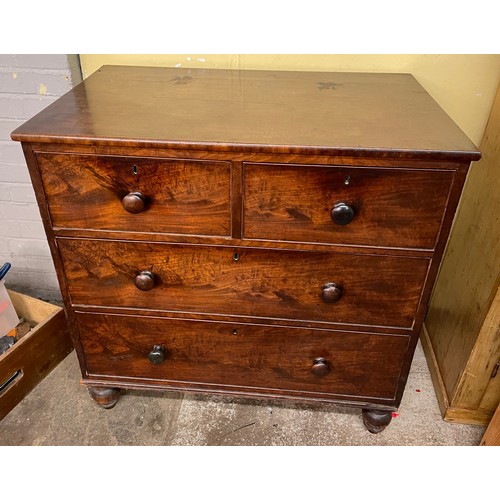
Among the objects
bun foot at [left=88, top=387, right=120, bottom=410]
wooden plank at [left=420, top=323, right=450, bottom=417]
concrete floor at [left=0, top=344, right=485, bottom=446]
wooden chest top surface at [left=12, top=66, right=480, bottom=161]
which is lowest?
concrete floor at [left=0, top=344, right=485, bottom=446]

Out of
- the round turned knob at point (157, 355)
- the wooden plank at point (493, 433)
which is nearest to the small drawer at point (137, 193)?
the round turned knob at point (157, 355)

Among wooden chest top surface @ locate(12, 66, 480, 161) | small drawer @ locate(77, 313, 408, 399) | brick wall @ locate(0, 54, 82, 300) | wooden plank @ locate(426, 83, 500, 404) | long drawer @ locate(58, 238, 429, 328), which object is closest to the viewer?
wooden chest top surface @ locate(12, 66, 480, 161)

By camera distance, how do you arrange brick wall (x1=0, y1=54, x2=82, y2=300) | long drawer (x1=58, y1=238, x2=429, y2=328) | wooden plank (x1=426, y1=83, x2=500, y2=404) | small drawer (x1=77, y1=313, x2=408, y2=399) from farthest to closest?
1. brick wall (x1=0, y1=54, x2=82, y2=300)
2. wooden plank (x1=426, y1=83, x2=500, y2=404)
3. small drawer (x1=77, y1=313, x2=408, y2=399)
4. long drawer (x1=58, y1=238, x2=429, y2=328)

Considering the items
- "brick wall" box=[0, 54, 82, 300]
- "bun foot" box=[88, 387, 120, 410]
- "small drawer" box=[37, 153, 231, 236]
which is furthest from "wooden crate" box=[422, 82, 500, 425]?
"brick wall" box=[0, 54, 82, 300]

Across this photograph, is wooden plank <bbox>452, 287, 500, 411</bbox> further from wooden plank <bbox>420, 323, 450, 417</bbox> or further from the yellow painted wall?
the yellow painted wall

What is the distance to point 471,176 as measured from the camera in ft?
5.55

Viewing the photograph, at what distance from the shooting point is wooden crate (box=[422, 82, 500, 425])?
147cm

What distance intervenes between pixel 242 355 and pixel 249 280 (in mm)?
291

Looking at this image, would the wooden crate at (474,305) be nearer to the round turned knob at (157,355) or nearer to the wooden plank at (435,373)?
the wooden plank at (435,373)

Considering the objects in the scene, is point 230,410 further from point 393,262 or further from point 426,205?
point 426,205

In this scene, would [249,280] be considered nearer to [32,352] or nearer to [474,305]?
[474,305]

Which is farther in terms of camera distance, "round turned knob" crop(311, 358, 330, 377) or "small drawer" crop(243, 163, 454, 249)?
"round turned knob" crop(311, 358, 330, 377)

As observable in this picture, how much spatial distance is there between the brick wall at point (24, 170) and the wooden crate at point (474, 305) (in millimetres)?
1463

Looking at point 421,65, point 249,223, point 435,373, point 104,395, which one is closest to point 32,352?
point 104,395
